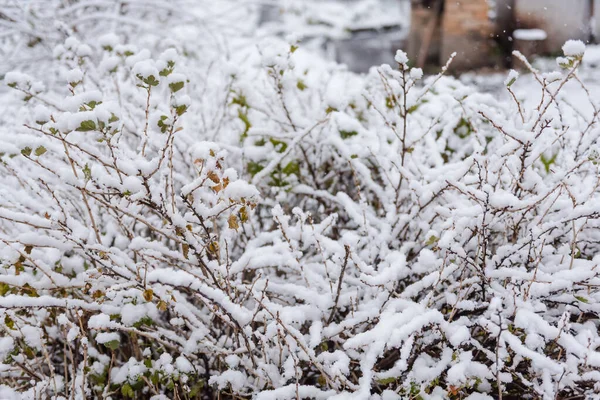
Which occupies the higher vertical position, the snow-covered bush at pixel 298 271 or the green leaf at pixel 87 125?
the green leaf at pixel 87 125

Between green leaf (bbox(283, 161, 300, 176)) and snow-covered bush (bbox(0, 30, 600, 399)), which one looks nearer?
snow-covered bush (bbox(0, 30, 600, 399))

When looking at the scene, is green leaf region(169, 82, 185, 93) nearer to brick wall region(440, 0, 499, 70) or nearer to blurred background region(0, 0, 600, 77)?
blurred background region(0, 0, 600, 77)

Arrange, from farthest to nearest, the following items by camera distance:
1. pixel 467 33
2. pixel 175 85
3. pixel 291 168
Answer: pixel 467 33 < pixel 291 168 < pixel 175 85

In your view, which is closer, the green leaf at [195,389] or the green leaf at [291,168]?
the green leaf at [195,389]

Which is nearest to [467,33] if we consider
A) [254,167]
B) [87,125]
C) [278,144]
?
[278,144]

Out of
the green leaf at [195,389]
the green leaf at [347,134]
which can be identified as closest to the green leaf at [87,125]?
the green leaf at [195,389]

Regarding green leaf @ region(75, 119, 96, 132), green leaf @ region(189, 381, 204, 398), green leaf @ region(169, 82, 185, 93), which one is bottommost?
green leaf @ region(189, 381, 204, 398)

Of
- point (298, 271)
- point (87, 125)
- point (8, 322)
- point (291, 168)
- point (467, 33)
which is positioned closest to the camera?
point (87, 125)

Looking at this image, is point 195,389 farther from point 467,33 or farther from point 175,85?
point 467,33

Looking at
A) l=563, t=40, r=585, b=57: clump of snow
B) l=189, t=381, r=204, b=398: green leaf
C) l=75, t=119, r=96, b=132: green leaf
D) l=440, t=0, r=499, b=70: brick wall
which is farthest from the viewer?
l=440, t=0, r=499, b=70: brick wall

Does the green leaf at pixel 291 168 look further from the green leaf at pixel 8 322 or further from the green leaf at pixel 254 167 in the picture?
the green leaf at pixel 8 322

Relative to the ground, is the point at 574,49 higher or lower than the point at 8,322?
higher

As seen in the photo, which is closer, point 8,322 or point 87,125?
point 87,125

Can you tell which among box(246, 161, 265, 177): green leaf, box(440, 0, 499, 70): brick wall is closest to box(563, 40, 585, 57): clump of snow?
box(246, 161, 265, 177): green leaf
